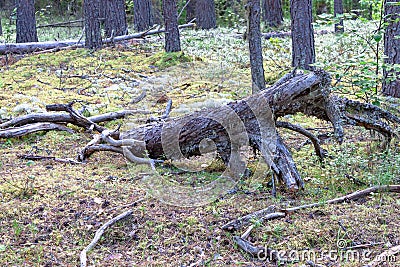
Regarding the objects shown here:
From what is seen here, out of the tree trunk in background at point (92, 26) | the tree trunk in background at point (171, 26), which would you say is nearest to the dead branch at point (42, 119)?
the tree trunk in background at point (171, 26)

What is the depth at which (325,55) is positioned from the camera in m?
11.0

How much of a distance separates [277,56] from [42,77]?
5636 mm

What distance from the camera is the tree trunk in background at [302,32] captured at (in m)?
8.92

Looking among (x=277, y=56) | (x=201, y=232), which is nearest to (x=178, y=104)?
(x=201, y=232)

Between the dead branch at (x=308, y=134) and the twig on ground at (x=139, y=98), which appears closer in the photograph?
the dead branch at (x=308, y=134)

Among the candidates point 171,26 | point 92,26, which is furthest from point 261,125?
point 92,26

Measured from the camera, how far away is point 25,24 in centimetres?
1366

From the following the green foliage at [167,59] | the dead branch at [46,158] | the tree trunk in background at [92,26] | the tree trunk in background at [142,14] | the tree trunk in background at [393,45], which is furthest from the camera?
the tree trunk in background at [142,14]

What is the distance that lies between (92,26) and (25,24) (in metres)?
2.77

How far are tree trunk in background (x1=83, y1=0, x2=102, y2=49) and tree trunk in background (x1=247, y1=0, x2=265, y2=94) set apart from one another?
6448 millimetres

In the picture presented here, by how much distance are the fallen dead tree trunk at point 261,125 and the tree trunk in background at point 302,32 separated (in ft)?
14.0

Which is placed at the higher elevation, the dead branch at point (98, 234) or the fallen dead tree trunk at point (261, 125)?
the fallen dead tree trunk at point (261, 125)

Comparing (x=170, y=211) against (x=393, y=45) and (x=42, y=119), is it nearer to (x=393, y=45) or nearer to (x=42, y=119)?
(x=42, y=119)

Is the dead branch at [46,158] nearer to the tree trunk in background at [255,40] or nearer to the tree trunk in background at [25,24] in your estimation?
the tree trunk in background at [255,40]
